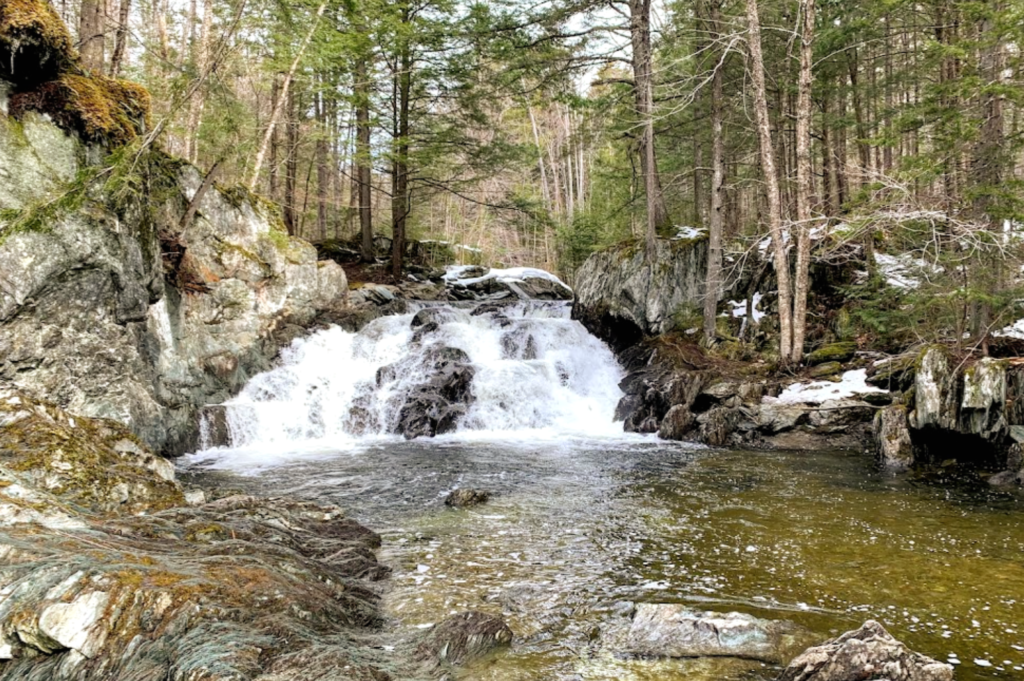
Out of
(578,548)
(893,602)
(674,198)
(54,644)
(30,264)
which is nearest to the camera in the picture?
(54,644)

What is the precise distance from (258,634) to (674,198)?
2699 cm

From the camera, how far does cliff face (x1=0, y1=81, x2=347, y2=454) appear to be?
7.63 metres

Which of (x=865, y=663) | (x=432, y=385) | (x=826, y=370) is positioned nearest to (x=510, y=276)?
(x=432, y=385)

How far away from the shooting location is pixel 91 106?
8969 millimetres

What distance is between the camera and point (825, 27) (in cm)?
1539

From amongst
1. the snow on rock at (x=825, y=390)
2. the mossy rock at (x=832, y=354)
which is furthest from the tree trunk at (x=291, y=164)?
the mossy rock at (x=832, y=354)

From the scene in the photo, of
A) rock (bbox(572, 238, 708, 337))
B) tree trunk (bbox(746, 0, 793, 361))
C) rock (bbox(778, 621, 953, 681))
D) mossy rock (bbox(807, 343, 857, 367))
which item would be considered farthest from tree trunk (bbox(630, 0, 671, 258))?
rock (bbox(778, 621, 953, 681))

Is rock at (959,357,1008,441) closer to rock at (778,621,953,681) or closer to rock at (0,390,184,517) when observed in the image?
rock at (778,621,953,681)

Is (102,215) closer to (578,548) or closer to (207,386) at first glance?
(207,386)

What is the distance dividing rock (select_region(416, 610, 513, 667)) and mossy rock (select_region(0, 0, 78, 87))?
9.72 metres

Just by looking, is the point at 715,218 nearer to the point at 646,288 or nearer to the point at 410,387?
the point at 646,288

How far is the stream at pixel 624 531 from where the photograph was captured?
416 cm

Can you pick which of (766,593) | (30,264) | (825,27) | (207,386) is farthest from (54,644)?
(825,27)

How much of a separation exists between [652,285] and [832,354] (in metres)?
4.85
